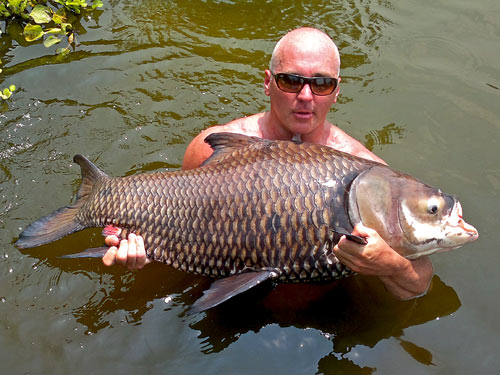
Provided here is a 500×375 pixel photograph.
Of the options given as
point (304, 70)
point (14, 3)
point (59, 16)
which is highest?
point (304, 70)

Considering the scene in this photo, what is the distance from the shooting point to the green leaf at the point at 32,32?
629 centimetres

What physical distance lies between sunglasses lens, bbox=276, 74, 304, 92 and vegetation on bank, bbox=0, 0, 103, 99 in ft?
11.5

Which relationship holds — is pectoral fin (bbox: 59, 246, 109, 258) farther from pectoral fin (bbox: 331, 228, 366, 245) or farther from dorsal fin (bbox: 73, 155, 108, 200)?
pectoral fin (bbox: 331, 228, 366, 245)

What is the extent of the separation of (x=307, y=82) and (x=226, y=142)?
2.47 feet

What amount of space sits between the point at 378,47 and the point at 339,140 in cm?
247

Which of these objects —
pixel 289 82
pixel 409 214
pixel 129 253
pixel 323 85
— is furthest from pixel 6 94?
pixel 409 214

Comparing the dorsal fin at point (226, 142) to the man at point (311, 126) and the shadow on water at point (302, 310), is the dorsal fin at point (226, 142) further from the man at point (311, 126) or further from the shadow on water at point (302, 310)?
the shadow on water at point (302, 310)

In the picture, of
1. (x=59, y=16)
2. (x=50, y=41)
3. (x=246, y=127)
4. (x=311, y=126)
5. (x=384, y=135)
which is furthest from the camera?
(x=59, y=16)

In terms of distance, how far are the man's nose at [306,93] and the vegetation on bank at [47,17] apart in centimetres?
363

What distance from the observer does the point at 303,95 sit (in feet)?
12.1

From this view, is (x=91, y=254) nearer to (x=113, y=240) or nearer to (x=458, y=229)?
(x=113, y=240)

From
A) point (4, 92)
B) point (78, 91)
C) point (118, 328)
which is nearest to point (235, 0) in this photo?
point (78, 91)

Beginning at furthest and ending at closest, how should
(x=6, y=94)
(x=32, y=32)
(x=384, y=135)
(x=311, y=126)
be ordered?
1. (x=32, y=32)
2. (x=6, y=94)
3. (x=384, y=135)
4. (x=311, y=126)

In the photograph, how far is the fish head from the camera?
110 inches
